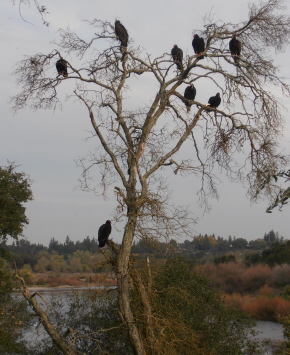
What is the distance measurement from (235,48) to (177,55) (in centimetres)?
73

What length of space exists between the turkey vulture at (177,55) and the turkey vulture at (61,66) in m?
1.28

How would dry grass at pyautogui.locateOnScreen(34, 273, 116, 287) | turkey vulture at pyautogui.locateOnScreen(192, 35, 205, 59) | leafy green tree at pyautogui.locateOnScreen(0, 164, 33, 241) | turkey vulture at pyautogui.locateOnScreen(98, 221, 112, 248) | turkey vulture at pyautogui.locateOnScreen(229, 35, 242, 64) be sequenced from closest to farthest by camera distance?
turkey vulture at pyautogui.locateOnScreen(229, 35, 242, 64)
turkey vulture at pyautogui.locateOnScreen(98, 221, 112, 248)
turkey vulture at pyautogui.locateOnScreen(192, 35, 205, 59)
leafy green tree at pyautogui.locateOnScreen(0, 164, 33, 241)
dry grass at pyautogui.locateOnScreen(34, 273, 116, 287)

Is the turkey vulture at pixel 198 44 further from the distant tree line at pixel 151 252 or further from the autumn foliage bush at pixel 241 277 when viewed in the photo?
the autumn foliage bush at pixel 241 277

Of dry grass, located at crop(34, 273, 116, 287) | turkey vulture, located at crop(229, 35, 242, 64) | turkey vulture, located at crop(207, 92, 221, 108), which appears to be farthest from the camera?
dry grass, located at crop(34, 273, 116, 287)

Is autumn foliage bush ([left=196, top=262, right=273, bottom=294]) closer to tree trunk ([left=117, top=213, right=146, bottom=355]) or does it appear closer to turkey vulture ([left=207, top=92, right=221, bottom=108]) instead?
turkey vulture ([left=207, top=92, right=221, bottom=108])

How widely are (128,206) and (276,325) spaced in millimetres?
17886

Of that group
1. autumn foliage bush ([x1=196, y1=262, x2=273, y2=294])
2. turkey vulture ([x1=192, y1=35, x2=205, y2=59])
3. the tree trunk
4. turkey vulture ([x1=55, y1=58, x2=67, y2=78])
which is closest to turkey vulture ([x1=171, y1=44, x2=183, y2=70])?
turkey vulture ([x1=192, y1=35, x2=205, y2=59])

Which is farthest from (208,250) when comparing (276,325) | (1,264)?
(1,264)

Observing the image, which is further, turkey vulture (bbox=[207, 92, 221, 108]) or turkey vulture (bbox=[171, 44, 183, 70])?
turkey vulture (bbox=[207, 92, 221, 108])

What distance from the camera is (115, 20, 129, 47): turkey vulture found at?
5430mm

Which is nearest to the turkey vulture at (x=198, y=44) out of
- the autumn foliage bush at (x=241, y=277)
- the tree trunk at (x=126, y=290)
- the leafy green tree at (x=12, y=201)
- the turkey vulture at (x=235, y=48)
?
the turkey vulture at (x=235, y=48)

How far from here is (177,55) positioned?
5535 mm

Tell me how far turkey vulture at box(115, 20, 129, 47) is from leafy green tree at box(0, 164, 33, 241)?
6.55 m

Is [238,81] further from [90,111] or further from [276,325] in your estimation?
[276,325]
